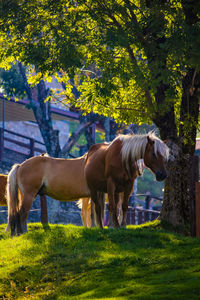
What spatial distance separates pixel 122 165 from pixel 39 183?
3166 mm

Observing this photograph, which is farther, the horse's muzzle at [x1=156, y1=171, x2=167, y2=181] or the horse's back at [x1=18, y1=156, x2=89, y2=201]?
the horse's back at [x1=18, y1=156, x2=89, y2=201]

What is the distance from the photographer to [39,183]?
45.1 ft

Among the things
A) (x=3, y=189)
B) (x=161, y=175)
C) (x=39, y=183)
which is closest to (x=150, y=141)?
(x=161, y=175)

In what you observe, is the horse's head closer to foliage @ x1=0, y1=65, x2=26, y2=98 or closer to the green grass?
the green grass

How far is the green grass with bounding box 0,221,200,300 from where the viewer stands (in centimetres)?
738

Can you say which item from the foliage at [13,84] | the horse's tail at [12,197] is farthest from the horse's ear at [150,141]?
the foliage at [13,84]

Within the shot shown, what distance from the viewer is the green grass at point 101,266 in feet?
24.2

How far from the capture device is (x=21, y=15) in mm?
12383

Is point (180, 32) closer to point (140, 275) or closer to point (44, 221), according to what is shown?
point (140, 275)

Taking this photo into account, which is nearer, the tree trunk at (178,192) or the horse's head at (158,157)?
the horse's head at (158,157)

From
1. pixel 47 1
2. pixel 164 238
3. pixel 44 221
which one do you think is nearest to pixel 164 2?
pixel 47 1

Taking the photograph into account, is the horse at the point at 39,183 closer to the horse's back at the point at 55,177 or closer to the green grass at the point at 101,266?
the horse's back at the point at 55,177

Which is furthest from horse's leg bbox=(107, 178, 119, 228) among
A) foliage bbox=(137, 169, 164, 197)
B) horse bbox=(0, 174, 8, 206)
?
foliage bbox=(137, 169, 164, 197)

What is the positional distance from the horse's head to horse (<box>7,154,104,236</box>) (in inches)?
114
